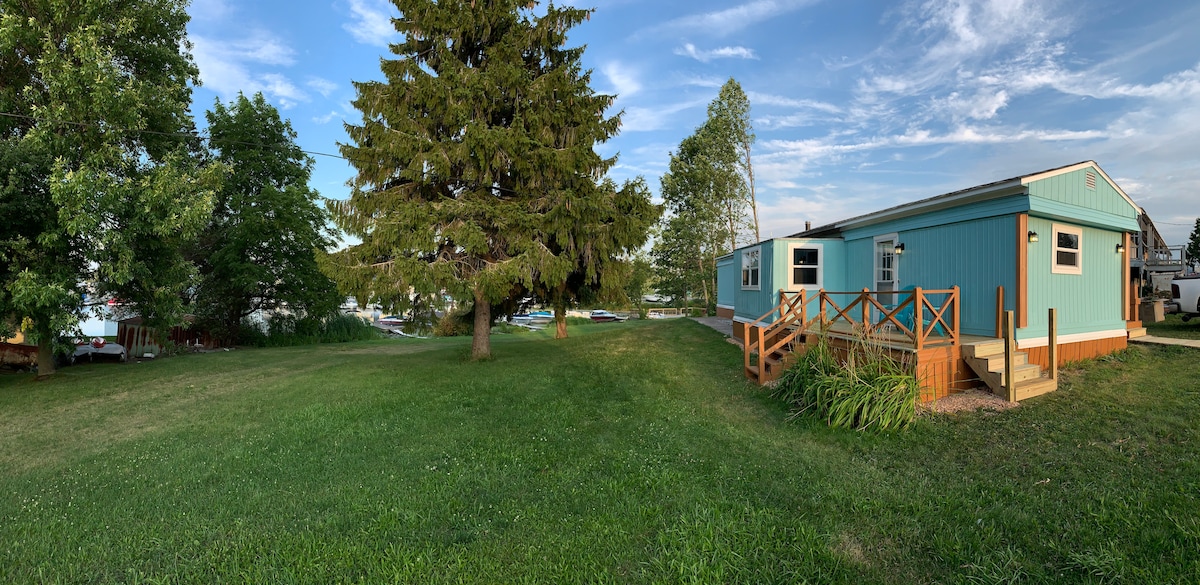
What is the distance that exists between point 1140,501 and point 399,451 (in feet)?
20.4

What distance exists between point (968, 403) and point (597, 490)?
5.17 meters

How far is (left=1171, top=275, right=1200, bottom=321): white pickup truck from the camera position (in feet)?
39.2

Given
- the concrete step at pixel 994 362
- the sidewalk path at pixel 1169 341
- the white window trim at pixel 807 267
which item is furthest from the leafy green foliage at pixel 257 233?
the sidewalk path at pixel 1169 341

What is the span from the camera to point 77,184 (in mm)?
7621

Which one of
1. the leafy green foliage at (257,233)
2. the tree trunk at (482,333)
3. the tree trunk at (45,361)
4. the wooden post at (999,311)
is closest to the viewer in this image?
the wooden post at (999,311)

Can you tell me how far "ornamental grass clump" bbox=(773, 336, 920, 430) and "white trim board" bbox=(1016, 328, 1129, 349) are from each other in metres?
2.51

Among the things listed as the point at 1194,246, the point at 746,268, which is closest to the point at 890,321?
the point at 746,268

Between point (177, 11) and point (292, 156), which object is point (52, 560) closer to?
point (177, 11)

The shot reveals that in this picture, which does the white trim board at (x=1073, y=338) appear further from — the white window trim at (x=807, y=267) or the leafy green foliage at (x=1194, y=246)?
the leafy green foliage at (x=1194, y=246)

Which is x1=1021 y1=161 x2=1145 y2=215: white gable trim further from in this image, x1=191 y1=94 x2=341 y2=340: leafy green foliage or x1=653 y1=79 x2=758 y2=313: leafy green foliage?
x1=191 y1=94 x2=341 y2=340: leafy green foliage

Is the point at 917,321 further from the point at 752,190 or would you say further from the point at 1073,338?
the point at 752,190

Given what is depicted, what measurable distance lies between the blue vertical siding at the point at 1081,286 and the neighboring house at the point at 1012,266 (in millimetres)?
18

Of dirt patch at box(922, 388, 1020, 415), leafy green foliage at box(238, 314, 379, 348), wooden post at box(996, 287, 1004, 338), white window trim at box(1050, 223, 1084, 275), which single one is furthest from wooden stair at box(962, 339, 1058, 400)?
leafy green foliage at box(238, 314, 379, 348)

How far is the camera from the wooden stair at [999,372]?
6301mm
